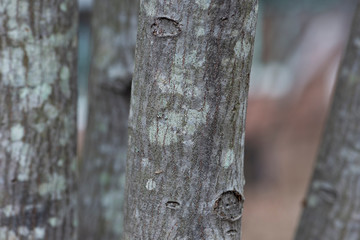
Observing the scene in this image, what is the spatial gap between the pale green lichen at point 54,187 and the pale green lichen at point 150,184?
717 mm

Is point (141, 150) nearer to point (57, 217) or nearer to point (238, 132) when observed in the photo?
point (238, 132)

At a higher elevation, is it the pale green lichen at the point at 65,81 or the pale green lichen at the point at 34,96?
the pale green lichen at the point at 65,81

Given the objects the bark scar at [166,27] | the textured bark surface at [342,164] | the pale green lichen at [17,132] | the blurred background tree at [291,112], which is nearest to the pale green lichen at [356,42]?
Answer: the textured bark surface at [342,164]

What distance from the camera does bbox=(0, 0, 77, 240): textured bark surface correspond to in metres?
1.77

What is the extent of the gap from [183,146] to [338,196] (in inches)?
58.2

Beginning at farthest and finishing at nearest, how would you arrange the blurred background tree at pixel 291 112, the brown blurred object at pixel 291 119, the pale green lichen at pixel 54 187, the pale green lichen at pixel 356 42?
the brown blurred object at pixel 291 119, the blurred background tree at pixel 291 112, the pale green lichen at pixel 356 42, the pale green lichen at pixel 54 187

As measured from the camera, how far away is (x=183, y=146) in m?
1.25

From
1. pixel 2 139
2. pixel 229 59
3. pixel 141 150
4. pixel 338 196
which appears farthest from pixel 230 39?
pixel 338 196

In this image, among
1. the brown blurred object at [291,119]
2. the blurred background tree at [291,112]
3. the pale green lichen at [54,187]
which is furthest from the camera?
the brown blurred object at [291,119]

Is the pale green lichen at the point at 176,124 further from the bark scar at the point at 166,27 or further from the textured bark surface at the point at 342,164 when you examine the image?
the textured bark surface at the point at 342,164

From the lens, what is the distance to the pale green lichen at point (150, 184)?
1287mm

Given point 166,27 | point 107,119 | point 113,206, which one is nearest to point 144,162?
point 166,27

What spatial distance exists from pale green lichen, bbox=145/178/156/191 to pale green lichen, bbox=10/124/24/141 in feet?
2.32

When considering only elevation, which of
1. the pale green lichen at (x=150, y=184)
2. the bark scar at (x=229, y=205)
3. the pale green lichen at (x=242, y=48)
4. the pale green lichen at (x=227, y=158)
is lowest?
the bark scar at (x=229, y=205)
